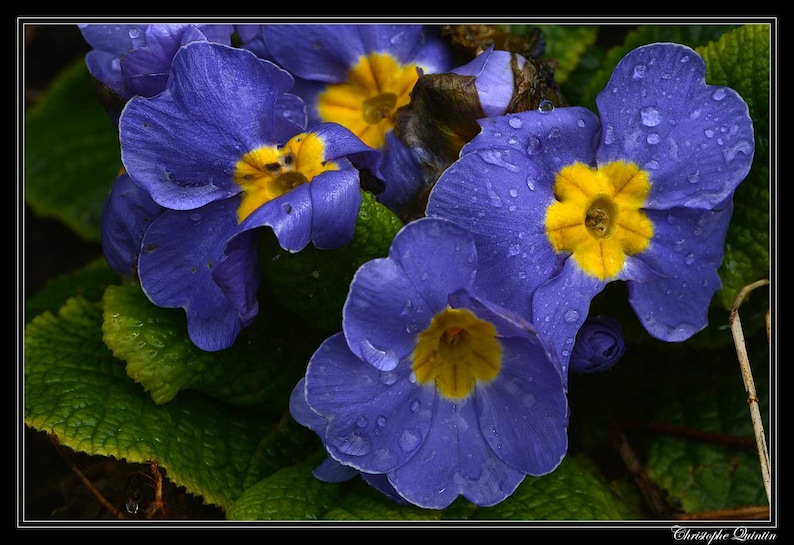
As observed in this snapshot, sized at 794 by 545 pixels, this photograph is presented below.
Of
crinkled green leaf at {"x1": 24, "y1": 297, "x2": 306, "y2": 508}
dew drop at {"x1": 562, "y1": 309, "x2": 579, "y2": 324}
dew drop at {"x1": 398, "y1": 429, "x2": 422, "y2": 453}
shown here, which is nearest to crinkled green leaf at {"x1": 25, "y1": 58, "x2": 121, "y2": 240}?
crinkled green leaf at {"x1": 24, "y1": 297, "x2": 306, "y2": 508}

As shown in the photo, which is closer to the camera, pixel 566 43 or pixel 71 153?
pixel 566 43

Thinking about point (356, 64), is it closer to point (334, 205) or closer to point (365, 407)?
point (334, 205)

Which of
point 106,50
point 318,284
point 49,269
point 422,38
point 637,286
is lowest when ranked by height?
point 49,269

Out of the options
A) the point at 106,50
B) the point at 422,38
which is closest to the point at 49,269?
the point at 106,50

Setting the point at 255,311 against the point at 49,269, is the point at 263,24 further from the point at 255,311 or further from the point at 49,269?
the point at 49,269

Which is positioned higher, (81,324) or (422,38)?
(422,38)

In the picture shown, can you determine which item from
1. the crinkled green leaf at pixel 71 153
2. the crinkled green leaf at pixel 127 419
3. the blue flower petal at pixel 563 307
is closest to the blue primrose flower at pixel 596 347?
the blue flower petal at pixel 563 307

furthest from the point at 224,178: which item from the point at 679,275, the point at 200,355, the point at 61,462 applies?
the point at 61,462

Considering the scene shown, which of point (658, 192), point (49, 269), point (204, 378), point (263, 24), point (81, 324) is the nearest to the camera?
point (658, 192)
